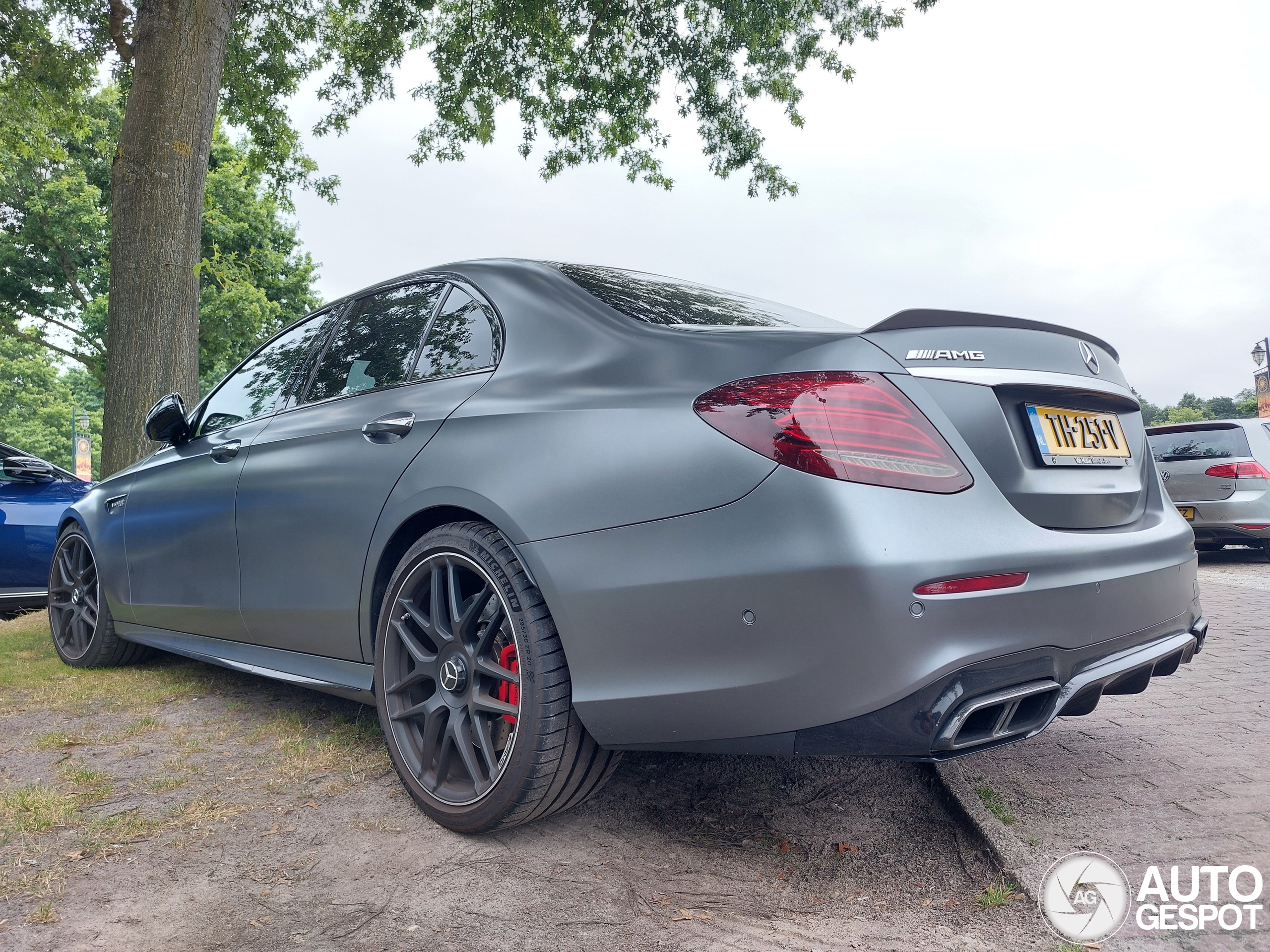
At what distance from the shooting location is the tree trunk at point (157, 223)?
21.5 feet

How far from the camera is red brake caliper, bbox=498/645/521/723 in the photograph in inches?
92.2

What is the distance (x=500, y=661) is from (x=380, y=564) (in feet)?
1.97

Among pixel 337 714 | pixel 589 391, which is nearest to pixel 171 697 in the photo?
pixel 337 714

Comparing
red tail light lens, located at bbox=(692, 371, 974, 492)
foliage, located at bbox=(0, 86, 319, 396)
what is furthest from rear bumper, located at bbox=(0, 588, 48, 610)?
foliage, located at bbox=(0, 86, 319, 396)

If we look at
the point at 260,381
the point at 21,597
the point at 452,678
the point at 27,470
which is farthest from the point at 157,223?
the point at 452,678

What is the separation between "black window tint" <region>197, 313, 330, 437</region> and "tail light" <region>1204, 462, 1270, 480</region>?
955 cm

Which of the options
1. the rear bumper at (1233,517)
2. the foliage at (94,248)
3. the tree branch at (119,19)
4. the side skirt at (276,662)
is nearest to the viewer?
the side skirt at (276,662)

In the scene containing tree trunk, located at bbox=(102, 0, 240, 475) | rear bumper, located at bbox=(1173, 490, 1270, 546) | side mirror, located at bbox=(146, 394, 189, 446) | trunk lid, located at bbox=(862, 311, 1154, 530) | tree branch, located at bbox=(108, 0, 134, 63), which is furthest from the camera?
rear bumper, located at bbox=(1173, 490, 1270, 546)

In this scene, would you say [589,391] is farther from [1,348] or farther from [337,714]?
[1,348]

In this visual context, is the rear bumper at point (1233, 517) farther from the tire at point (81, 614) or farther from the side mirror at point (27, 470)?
the side mirror at point (27, 470)

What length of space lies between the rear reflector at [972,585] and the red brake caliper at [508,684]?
103 cm

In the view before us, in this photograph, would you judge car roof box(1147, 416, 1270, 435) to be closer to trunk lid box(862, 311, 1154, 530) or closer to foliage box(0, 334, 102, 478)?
trunk lid box(862, 311, 1154, 530)

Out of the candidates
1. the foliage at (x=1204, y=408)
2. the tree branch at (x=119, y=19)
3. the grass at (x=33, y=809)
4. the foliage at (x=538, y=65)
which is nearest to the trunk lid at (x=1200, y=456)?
the foliage at (x=538, y=65)

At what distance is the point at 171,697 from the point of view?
13.3 feet
